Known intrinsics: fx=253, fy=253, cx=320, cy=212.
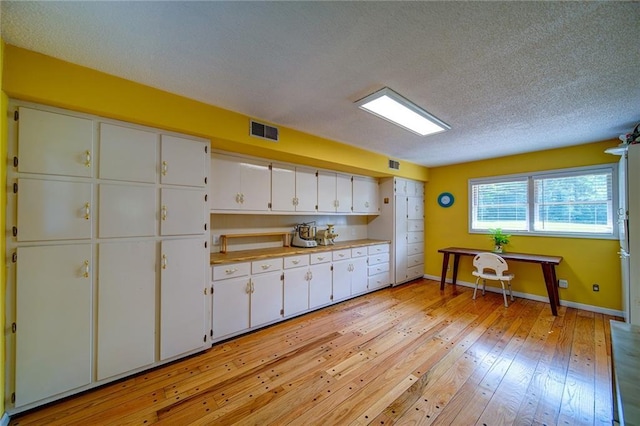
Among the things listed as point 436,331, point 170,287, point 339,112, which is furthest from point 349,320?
point 339,112

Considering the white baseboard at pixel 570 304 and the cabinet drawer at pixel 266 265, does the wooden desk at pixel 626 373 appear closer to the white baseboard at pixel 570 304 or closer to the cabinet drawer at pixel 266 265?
the cabinet drawer at pixel 266 265

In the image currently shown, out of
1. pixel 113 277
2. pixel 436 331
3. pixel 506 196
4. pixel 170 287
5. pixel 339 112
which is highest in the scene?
pixel 339 112

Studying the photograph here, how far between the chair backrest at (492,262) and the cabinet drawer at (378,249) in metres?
1.44

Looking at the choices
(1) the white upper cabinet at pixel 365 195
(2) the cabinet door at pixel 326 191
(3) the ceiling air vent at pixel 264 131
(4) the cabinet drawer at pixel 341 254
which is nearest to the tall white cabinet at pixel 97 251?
(3) the ceiling air vent at pixel 264 131

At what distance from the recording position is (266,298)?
3.06m

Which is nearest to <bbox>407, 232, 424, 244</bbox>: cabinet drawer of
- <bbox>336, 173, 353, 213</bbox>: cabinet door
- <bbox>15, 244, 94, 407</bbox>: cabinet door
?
<bbox>336, 173, 353, 213</bbox>: cabinet door

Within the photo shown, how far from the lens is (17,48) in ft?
5.35

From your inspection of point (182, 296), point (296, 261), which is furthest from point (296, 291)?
point (182, 296)

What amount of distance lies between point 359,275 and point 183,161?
3084 millimetres

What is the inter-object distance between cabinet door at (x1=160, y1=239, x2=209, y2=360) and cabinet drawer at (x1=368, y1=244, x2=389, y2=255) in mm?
2791

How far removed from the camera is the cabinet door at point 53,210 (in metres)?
1.74

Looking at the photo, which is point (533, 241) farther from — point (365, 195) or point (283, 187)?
point (283, 187)

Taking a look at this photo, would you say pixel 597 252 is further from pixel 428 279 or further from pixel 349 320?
pixel 349 320

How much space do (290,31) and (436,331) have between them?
130 inches
